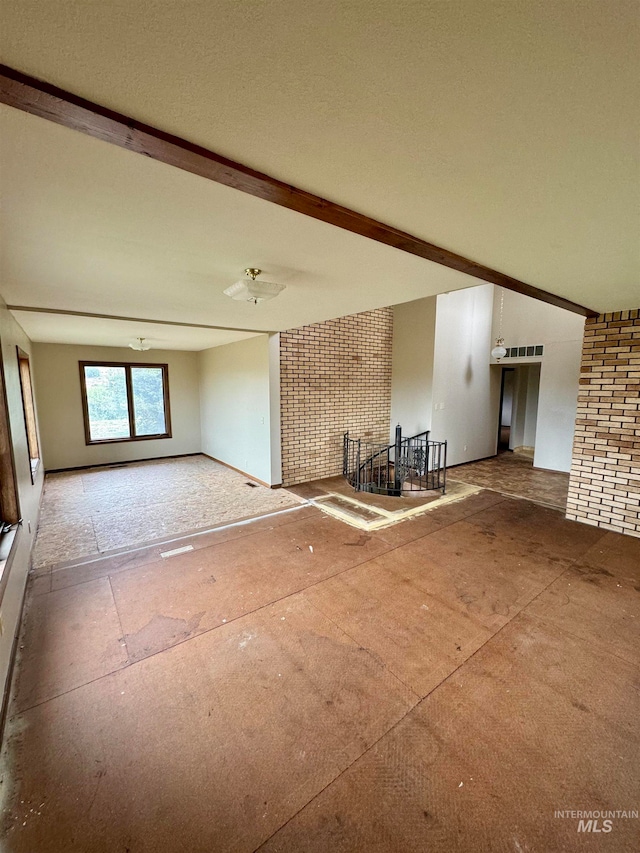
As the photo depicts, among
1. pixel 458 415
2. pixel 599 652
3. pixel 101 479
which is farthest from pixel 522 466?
pixel 101 479

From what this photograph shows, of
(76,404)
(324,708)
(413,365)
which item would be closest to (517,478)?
(413,365)

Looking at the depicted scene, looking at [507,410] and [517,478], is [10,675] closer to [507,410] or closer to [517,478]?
[517,478]

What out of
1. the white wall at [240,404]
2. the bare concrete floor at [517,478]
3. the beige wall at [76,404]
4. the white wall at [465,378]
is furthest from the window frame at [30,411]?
the bare concrete floor at [517,478]

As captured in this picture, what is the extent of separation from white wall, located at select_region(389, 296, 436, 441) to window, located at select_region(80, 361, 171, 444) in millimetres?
4959

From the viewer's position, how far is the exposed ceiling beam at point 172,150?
94 cm

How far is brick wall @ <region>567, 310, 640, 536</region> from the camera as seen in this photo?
3615 mm

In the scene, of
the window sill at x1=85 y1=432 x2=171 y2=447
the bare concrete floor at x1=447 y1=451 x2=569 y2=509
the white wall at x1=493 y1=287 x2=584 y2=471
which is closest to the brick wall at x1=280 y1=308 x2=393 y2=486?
the bare concrete floor at x1=447 y1=451 x2=569 y2=509

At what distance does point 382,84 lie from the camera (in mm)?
928

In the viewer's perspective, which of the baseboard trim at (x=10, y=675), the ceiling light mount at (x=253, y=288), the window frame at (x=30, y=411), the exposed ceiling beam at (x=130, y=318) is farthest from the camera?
the window frame at (x=30, y=411)

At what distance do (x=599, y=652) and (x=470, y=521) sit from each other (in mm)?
1990

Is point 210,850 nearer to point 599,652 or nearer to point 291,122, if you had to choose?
point 599,652

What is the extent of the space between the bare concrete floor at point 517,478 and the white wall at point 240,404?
11.1ft

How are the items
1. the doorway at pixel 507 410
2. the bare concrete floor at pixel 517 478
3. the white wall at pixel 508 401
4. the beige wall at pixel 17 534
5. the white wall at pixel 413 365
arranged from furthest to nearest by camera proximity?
the white wall at pixel 508 401
the doorway at pixel 507 410
the white wall at pixel 413 365
the bare concrete floor at pixel 517 478
the beige wall at pixel 17 534

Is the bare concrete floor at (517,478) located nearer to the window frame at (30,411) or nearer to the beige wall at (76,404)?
the beige wall at (76,404)
